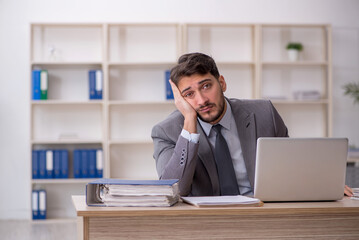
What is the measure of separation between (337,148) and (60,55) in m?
4.01

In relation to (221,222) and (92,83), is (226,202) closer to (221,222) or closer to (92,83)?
(221,222)

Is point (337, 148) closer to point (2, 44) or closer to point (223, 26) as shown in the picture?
point (223, 26)

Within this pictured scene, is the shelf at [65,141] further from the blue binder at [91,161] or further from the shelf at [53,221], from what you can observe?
the shelf at [53,221]

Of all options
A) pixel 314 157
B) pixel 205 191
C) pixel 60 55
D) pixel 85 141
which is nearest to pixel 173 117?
pixel 205 191

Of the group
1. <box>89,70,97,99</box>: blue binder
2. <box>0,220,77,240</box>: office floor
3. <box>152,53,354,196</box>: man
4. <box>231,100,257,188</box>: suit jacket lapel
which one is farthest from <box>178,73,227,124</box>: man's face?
<box>89,70,97,99</box>: blue binder

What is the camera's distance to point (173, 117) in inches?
95.3

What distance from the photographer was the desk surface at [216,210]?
1.59 metres

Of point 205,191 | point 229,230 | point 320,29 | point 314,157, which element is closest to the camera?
point 229,230

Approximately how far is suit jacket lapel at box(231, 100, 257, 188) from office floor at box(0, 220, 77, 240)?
7.71 feet

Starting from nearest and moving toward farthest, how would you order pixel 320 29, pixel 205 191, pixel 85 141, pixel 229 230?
pixel 229 230 < pixel 205 191 < pixel 85 141 < pixel 320 29

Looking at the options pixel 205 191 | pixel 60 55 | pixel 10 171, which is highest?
pixel 60 55

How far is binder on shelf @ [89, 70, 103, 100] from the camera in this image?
5.09 meters

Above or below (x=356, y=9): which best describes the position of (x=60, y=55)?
below

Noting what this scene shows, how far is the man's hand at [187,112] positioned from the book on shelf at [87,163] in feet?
9.43
